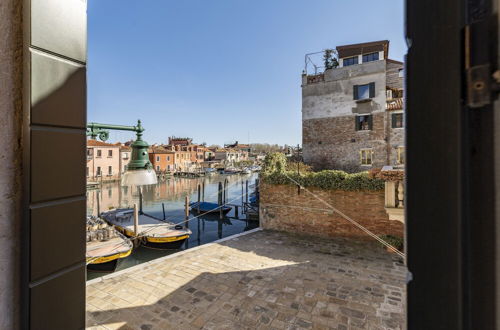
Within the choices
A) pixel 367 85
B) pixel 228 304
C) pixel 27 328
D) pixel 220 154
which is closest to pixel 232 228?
pixel 228 304

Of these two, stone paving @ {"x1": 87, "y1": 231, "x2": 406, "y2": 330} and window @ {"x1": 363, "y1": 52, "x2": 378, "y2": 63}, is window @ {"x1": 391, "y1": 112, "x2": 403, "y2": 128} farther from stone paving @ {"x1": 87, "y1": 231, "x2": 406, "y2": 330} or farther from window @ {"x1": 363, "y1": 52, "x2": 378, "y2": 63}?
stone paving @ {"x1": 87, "y1": 231, "x2": 406, "y2": 330}

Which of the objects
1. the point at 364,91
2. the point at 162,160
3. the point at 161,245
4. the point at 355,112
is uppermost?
the point at 364,91

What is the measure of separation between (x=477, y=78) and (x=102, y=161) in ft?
135

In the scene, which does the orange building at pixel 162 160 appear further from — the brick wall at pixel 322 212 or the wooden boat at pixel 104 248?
the brick wall at pixel 322 212

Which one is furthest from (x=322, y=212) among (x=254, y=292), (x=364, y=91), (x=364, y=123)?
(x=364, y=91)

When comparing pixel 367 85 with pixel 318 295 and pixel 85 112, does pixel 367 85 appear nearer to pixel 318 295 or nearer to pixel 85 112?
pixel 318 295

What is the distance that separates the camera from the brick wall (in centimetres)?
899

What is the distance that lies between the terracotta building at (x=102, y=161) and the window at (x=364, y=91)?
3337 cm

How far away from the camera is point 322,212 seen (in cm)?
988

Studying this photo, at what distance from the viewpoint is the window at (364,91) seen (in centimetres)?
1461

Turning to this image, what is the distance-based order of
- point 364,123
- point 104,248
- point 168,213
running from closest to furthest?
point 104,248
point 364,123
point 168,213

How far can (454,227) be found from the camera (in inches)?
23.8

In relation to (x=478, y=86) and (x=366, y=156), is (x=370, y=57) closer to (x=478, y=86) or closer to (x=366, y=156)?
(x=366, y=156)

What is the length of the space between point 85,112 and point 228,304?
15.9 feet
